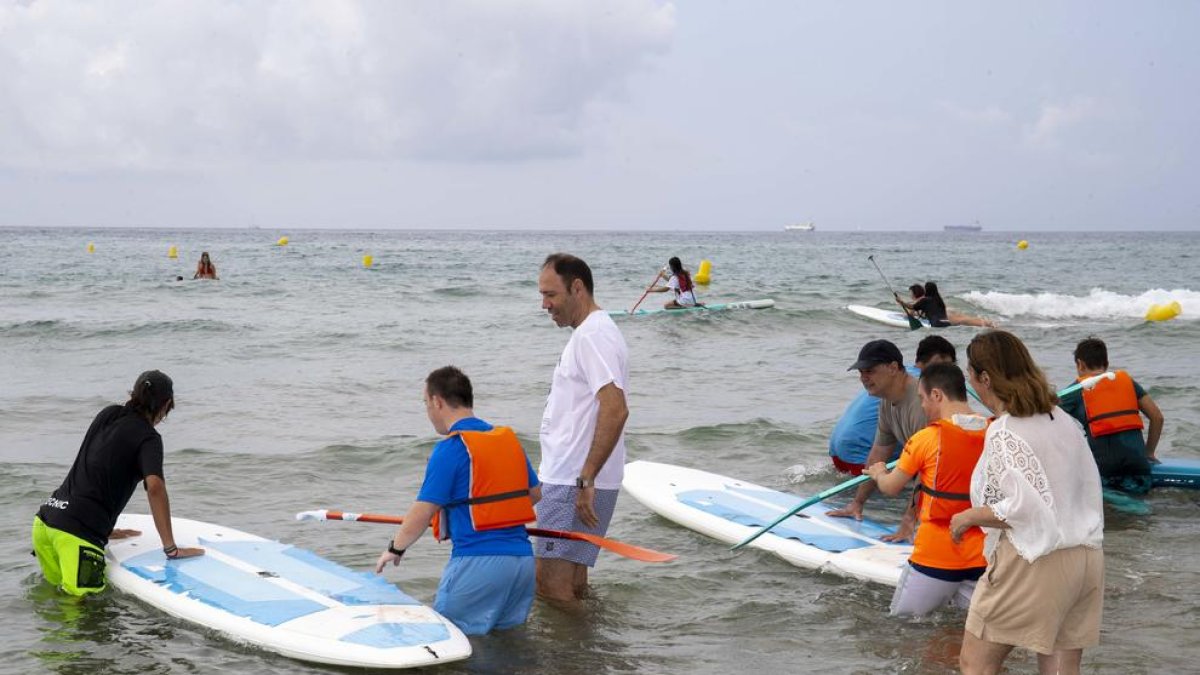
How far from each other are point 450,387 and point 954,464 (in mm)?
2070

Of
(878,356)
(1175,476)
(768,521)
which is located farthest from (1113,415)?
(878,356)

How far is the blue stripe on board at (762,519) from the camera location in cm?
669

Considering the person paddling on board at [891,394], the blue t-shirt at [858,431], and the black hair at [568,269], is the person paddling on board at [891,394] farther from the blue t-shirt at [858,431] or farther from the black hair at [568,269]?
the blue t-shirt at [858,431]

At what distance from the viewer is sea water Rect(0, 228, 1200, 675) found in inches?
208

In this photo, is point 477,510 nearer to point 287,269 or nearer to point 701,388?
point 701,388

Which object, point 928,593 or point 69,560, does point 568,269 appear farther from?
point 69,560

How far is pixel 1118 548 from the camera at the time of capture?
275 inches

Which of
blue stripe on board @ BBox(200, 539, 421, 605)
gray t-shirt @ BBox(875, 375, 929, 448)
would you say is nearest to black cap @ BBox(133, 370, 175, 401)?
blue stripe on board @ BBox(200, 539, 421, 605)

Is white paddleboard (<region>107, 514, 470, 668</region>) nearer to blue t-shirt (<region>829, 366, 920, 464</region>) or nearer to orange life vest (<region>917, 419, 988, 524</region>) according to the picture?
orange life vest (<region>917, 419, 988, 524</region>)

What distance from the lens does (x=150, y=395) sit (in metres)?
5.41

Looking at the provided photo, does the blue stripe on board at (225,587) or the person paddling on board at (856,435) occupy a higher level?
the person paddling on board at (856,435)

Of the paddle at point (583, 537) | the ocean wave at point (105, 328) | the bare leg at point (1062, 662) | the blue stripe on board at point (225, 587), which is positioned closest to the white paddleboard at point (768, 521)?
the paddle at point (583, 537)

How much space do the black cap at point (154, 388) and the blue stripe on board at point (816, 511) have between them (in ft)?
12.6

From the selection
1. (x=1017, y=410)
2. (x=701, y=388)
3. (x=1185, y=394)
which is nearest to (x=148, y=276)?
Answer: (x=701, y=388)
